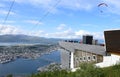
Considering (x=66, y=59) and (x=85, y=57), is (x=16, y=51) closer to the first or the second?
(x=85, y=57)

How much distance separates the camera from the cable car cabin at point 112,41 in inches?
1190

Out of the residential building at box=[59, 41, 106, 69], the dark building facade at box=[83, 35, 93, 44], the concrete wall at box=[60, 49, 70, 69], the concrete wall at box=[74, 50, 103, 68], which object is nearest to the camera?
the residential building at box=[59, 41, 106, 69]

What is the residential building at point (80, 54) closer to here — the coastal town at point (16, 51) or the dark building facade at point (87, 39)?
the dark building facade at point (87, 39)

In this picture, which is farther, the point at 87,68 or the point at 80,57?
the point at 80,57

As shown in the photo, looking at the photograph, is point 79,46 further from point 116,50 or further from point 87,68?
point 87,68

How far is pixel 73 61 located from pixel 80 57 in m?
2.68

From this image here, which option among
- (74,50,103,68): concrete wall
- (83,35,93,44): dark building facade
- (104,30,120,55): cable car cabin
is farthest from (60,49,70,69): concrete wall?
(104,30,120,55): cable car cabin

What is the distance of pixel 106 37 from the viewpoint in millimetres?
31578

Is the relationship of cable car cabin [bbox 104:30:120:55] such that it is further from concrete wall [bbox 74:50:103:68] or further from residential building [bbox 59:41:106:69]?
concrete wall [bbox 74:50:103:68]

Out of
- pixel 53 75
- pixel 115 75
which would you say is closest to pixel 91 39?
pixel 53 75

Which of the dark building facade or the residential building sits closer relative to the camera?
the residential building

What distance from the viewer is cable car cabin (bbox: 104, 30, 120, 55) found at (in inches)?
1190

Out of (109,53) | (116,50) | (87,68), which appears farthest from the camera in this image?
(109,53)

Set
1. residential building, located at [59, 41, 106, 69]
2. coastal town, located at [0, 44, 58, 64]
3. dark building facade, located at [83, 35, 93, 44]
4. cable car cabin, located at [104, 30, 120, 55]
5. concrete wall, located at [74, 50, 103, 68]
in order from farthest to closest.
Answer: dark building facade, located at [83, 35, 93, 44], concrete wall, located at [74, 50, 103, 68], residential building, located at [59, 41, 106, 69], cable car cabin, located at [104, 30, 120, 55], coastal town, located at [0, 44, 58, 64]
